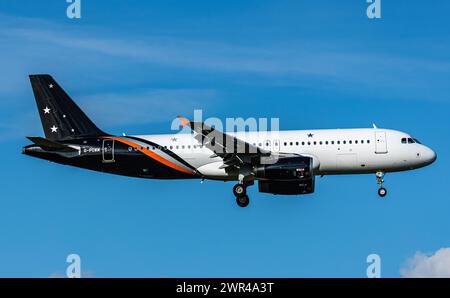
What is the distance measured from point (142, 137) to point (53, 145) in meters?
6.66

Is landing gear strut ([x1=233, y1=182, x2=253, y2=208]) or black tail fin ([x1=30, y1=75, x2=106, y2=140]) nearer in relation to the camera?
landing gear strut ([x1=233, y1=182, x2=253, y2=208])

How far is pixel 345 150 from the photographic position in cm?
6425

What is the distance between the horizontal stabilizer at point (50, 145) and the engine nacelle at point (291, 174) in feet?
48.3

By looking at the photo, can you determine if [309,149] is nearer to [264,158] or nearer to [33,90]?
[264,158]

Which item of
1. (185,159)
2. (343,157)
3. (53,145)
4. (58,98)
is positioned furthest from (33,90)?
(343,157)

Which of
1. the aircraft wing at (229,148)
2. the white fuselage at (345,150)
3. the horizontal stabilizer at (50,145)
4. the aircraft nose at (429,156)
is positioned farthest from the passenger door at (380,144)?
the horizontal stabilizer at (50,145)

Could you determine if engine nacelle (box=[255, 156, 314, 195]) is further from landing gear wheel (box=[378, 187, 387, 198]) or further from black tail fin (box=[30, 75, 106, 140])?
black tail fin (box=[30, 75, 106, 140])

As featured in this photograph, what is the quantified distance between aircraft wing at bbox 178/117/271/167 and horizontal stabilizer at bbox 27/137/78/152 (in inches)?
413

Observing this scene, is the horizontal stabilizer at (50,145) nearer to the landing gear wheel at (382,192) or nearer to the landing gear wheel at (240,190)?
the landing gear wheel at (240,190)

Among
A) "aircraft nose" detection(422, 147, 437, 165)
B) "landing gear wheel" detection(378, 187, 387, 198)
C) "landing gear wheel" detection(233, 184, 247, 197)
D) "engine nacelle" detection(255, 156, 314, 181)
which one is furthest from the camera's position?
"landing gear wheel" detection(233, 184, 247, 197)

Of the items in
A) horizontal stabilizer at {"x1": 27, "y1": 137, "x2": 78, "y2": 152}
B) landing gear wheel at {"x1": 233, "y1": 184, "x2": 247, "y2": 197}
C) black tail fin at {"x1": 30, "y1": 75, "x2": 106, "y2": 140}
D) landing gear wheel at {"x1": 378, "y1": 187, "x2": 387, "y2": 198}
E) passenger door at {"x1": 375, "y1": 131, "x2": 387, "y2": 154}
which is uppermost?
black tail fin at {"x1": 30, "y1": 75, "x2": 106, "y2": 140}

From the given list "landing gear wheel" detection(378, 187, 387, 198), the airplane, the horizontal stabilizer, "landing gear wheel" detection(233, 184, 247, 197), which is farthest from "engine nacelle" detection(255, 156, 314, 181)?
the horizontal stabilizer

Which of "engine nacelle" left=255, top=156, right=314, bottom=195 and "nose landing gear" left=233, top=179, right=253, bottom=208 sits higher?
"engine nacelle" left=255, top=156, right=314, bottom=195

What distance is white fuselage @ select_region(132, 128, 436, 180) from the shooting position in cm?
6438
